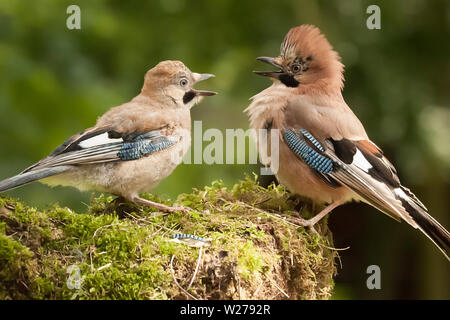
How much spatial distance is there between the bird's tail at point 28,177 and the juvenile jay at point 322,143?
1.97m

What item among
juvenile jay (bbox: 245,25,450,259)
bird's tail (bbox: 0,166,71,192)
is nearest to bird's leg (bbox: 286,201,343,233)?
juvenile jay (bbox: 245,25,450,259)

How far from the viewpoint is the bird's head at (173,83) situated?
611 centimetres

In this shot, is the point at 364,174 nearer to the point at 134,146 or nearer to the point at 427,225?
the point at 427,225

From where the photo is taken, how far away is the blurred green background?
893cm

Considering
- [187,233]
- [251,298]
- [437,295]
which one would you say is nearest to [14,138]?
[187,233]

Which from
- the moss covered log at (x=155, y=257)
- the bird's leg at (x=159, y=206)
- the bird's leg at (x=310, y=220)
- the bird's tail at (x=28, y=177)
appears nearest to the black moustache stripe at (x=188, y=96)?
the bird's leg at (x=159, y=206)

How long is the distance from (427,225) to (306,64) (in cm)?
201

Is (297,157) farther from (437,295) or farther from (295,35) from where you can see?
(437,295)

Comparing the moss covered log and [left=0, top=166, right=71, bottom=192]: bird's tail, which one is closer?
the moss covered log

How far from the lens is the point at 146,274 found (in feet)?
14.0

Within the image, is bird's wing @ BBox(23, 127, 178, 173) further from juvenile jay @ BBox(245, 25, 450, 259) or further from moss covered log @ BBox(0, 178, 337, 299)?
juvenile jay @ BBox(245, 25, 450, 259)

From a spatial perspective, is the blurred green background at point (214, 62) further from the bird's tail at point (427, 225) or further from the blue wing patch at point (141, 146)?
the bird's tail at point (427, 225)

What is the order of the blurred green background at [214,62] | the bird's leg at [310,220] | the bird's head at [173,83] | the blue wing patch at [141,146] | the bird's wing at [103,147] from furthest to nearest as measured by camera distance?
the blurred green background at [214,62], the bird's head at [173,83], the blue wing patch at [141,146], the bird's leg at [310,220], the bird's wing at [103,147]

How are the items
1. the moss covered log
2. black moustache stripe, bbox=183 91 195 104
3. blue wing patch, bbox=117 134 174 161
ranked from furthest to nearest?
black moustache stripe, bbox=183 91 195 104 → blue wing patch, bbox=117 134 174 161 → the moss covered log
